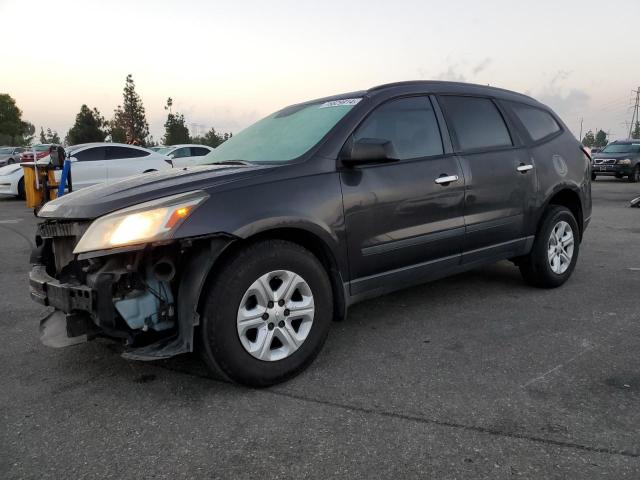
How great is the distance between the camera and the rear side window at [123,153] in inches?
507

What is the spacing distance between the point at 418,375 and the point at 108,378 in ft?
5.80

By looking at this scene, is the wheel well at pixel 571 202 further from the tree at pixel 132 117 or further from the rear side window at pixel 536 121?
the tree at pixel 132 117

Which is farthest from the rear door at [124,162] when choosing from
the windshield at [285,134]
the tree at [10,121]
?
the tree at [10,121]

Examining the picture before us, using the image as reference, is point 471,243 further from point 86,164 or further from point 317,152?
point 86,164

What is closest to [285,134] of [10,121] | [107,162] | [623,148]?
[107,162]

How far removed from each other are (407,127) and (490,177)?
83 cm

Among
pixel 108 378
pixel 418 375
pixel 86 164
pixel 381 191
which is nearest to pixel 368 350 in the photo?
pixel 418 375

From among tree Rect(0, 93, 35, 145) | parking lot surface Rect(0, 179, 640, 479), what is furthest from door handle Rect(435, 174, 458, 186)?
tree Rect(0, 93, 35, 145)

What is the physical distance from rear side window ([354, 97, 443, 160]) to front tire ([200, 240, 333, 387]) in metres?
1.02

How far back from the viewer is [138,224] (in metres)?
2.52

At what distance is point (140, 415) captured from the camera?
2.54 metres

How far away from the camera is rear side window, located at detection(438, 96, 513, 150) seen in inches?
153

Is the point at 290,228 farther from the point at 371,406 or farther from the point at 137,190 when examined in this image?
the point at 371,406

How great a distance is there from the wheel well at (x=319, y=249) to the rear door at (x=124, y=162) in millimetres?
10716
